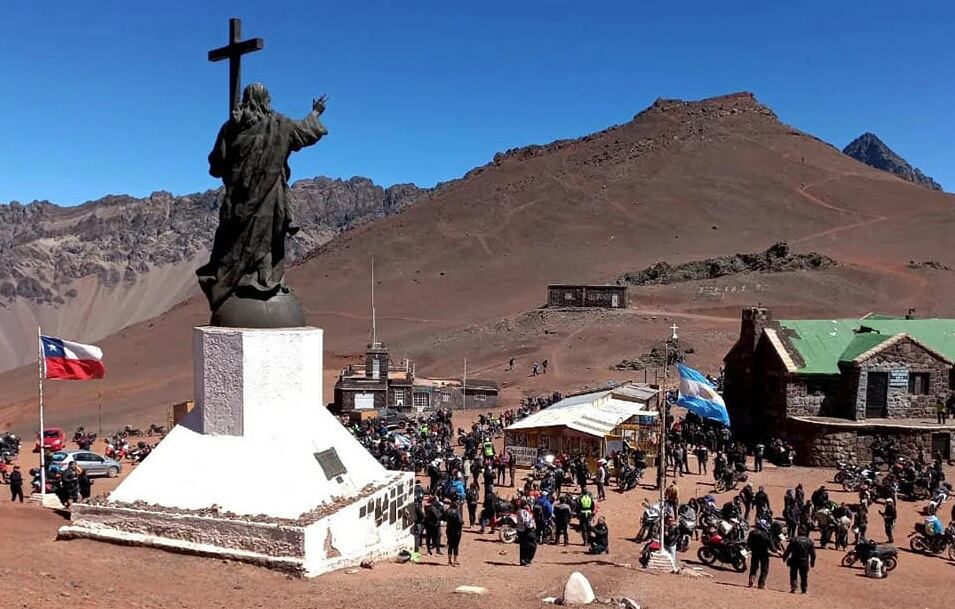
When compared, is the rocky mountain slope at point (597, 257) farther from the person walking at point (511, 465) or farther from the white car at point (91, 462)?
the white car at point (91, 462)

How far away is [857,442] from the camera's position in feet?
80.1

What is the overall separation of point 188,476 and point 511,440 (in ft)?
48.3

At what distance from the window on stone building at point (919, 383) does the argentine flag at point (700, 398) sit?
14851 millimetres

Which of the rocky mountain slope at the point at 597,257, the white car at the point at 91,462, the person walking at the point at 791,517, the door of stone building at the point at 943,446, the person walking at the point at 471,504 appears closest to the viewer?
the person walking at the point at 791,517

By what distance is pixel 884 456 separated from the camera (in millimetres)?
24250

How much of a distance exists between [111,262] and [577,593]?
182 meters

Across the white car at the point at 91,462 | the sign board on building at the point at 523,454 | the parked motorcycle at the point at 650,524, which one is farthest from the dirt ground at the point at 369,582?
the white car at the point at 91,462

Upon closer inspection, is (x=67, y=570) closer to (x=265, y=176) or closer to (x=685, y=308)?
(x=265, y=176)

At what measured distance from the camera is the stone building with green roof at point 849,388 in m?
24.4

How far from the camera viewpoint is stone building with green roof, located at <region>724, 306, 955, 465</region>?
24391 mm

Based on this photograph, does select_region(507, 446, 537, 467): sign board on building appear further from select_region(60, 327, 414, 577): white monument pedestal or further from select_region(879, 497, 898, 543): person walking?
select_region(60, 327, 414, 577): white monument pedestal

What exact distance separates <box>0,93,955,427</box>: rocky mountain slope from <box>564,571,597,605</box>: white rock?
110ft

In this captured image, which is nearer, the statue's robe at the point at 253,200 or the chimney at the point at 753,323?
the statue's robe at the point at 253,200

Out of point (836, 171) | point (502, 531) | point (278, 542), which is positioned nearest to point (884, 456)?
point (502, 531)
